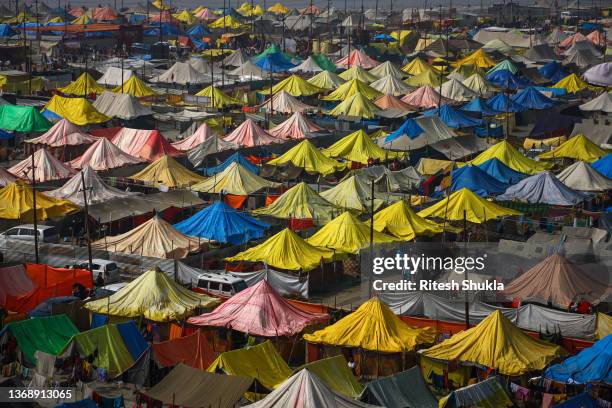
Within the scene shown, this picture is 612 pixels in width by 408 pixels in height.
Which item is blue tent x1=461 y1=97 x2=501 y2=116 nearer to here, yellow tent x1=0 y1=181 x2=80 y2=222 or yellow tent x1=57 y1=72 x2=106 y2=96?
yellow tent x1=57 y1=72 x2=106 y2=96

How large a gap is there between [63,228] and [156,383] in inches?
480

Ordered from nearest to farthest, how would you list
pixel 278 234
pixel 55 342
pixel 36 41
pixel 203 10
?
pixel 55 342 → pixel 278 234 → pixel 36 41 → pixel 203 10

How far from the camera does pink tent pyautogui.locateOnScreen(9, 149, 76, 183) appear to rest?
38312 millimetres

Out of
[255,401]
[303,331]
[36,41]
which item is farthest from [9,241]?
[36,41]

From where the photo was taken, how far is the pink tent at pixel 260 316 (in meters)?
25.5

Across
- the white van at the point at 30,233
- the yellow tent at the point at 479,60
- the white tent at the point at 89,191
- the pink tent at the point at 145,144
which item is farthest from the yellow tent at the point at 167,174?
the yellow tent at the point at 479,60

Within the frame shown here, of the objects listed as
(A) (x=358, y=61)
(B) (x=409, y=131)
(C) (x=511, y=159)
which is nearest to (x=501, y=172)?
(C) (x=511, y=159)

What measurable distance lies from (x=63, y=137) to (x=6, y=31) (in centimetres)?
3478

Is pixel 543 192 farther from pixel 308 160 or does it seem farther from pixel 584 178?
pixel 308 160

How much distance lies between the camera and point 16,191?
3434cm

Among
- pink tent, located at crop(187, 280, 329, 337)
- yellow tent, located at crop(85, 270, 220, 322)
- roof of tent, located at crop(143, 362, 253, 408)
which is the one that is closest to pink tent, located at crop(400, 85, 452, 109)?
yellow tent, located at crop(85, 270, 220, 322)

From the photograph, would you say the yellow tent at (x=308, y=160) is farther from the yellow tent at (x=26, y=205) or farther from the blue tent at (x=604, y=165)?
the yellow tent at (x=26, y=205)

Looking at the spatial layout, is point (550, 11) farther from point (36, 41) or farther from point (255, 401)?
point (255, 401)

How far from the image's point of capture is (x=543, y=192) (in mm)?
36531
